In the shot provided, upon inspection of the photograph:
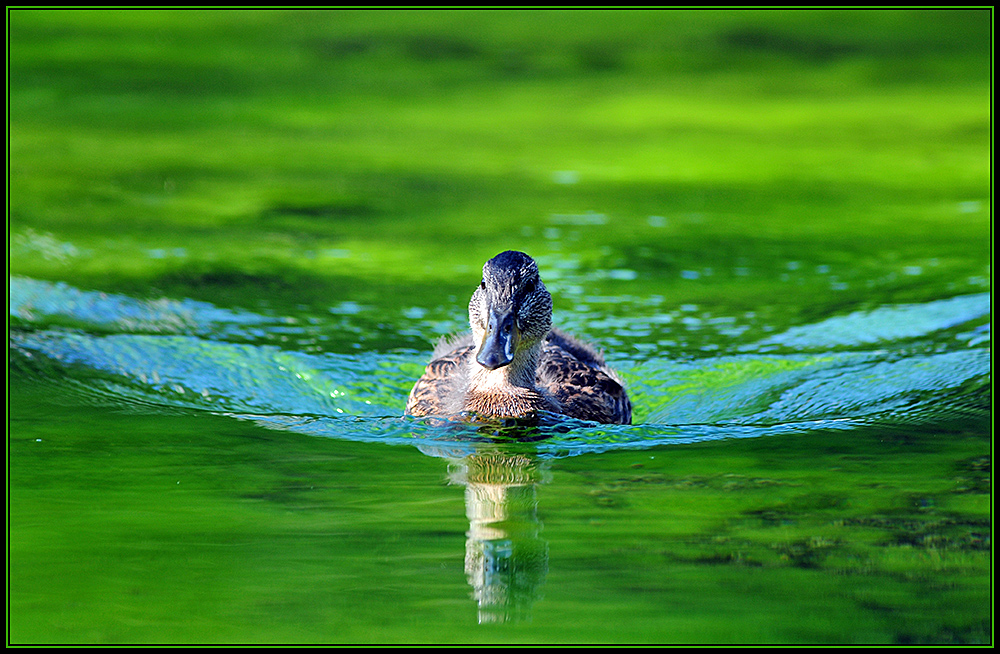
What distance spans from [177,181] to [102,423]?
6.49 metres

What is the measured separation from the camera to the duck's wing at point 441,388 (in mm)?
8352

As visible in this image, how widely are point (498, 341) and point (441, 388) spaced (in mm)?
984

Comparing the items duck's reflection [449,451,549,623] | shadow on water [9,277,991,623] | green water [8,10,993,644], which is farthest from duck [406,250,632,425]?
duck's reflection [449,451,549,623]

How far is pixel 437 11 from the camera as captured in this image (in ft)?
73.5

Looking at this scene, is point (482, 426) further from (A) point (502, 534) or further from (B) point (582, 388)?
(A) point (502, 534)

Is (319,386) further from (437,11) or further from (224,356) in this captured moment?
(437,11)

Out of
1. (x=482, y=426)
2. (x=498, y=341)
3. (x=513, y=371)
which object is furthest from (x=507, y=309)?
(x=482, y=426)

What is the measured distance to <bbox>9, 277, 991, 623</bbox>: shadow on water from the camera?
26.2ft

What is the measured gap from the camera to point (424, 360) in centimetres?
1020

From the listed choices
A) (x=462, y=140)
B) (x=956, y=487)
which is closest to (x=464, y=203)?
(x=462, y=140)

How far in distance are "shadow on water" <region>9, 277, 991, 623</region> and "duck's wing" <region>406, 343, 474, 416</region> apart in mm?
149

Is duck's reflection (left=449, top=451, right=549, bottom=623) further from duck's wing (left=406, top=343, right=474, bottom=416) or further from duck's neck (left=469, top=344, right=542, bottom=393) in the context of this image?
duck's wing (left=406, top=343, right=474, bottom=416)

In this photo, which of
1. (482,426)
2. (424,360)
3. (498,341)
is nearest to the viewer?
(498,341)

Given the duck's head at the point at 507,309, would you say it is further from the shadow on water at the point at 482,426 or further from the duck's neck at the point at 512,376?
the shadow on water at the point at 482,426
